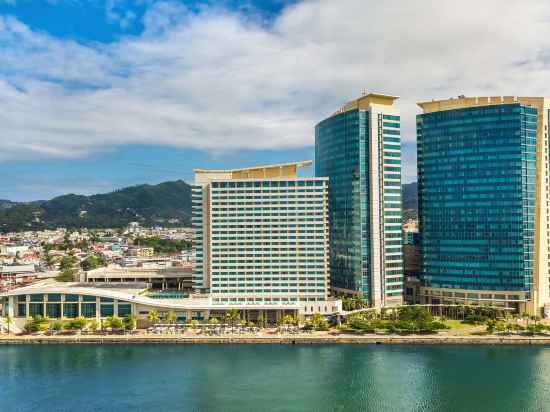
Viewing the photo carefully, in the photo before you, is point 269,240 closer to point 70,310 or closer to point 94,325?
point 94,325

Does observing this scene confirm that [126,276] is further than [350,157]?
Yes

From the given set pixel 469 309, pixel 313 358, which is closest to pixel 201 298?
pixel 313 358

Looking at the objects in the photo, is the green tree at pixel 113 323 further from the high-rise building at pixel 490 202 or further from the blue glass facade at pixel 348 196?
the high-rise building at pixel 490 202

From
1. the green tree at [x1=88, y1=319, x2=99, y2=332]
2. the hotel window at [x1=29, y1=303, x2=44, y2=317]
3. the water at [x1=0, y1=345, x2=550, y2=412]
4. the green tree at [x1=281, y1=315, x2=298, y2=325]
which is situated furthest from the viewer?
the hotel window at [x1=29, y1=303, x2=44, y2=317]

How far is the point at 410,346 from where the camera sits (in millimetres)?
95500

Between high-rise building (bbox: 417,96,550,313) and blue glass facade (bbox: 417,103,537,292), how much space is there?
190mm

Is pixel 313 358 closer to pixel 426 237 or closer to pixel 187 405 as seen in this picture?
pixel 187 405

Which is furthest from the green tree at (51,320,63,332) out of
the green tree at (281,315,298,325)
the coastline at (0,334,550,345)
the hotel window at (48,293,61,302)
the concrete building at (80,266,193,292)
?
the green tree at (281,315,298,325)

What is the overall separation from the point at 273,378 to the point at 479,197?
204ft

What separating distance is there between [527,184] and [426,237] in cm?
2367

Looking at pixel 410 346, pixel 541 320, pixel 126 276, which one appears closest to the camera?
pixel 410 346

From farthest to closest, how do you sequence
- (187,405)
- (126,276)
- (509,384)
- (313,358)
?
1. (126,276)
2. (313,358)
3. (509,384)
4. (187,405)

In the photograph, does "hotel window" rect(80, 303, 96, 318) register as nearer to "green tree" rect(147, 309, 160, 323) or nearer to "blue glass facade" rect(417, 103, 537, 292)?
"green tree" rect(147, 309, 160, 323)

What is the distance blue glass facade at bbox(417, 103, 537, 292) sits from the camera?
111438 mm
